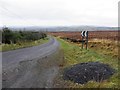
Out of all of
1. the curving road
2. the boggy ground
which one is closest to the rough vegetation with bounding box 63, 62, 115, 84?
the boggy ground

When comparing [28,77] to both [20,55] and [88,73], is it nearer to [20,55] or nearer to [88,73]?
[88,73]

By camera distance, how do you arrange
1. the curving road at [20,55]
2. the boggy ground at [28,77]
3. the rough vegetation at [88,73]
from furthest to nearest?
the curving road at [20,55], the rough vegetation at [88,73], the boggy ground at [28,77]

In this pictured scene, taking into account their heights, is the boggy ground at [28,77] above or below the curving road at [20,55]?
below

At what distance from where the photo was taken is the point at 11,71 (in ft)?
45.7

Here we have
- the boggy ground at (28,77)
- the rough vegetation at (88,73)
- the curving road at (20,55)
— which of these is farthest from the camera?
the curving road at (20,55)

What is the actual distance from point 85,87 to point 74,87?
1.30ft

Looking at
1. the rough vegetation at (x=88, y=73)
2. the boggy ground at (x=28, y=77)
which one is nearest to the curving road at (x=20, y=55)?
the boggy ground at (x=28, y=77)

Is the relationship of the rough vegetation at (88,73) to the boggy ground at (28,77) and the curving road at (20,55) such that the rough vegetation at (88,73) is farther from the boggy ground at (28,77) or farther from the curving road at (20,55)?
the curving road at (20,55)

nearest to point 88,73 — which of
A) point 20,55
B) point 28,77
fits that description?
point 28,77

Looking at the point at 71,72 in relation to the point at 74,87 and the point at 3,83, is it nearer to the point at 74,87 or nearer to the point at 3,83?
the point at 74,87

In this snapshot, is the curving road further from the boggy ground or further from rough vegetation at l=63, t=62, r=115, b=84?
rough vegetation at l=63, t=62, r=115, b=84

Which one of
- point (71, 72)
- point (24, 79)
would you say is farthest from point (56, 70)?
point (24, 79)

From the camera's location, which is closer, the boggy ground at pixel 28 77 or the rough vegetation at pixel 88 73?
the boggy ground at pixel 28 77

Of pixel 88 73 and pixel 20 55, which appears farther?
pixel 20 55
